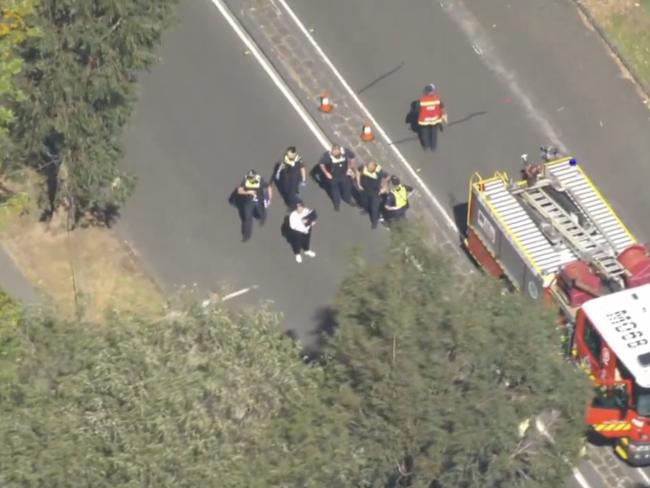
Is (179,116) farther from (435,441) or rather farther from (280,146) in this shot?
(435,441)

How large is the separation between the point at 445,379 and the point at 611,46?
1535cm

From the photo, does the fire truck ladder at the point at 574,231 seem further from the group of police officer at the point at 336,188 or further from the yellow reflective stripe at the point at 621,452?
the yellow reflective stripe at the point at 621,452

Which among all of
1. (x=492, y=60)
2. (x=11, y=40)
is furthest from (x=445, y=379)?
(x=492, y=60)

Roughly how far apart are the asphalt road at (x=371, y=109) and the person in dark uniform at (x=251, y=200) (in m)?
0.26

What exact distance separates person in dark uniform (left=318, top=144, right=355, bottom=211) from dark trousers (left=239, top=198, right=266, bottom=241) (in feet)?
4.34

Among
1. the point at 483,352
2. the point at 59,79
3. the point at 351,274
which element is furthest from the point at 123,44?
the point at 483,352

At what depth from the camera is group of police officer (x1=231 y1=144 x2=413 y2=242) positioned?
32031 mm

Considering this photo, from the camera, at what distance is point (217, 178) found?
111 ft

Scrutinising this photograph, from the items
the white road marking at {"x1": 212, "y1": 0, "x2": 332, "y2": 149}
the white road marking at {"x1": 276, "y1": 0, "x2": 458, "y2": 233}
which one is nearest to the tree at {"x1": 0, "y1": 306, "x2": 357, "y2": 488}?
the white road marking at {"x1": 276, "y1": 0, "x2": 458, "y2": 233}

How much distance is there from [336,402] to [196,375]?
193 centimetres

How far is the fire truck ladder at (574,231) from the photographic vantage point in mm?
29125

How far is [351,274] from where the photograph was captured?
2327 centimetres

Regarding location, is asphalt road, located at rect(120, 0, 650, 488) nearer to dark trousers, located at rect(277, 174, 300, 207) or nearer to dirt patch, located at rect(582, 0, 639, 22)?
dark trousers, located at rect(277, 174, 300, 207)

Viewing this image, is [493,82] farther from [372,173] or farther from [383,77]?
[372,173]
